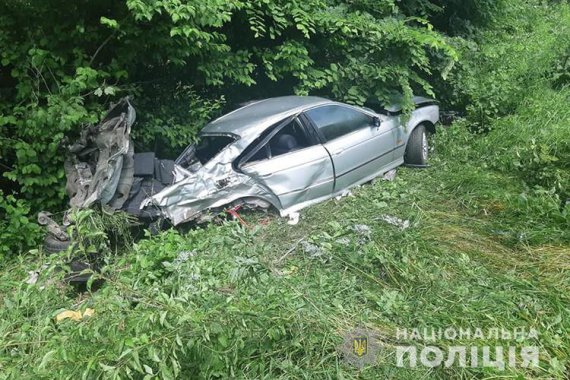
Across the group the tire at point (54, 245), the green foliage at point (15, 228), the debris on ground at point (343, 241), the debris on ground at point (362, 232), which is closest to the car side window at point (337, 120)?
the debris on ground at point (362, 232)

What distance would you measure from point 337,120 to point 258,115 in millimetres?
959

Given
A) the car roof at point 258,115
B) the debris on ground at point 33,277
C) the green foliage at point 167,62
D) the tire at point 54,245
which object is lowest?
the debris on ground at point 33,277

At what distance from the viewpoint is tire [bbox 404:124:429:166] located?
255 inches

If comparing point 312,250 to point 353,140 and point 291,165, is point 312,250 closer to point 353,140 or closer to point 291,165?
point 291,165

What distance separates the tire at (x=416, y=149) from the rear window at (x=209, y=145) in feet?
8.74

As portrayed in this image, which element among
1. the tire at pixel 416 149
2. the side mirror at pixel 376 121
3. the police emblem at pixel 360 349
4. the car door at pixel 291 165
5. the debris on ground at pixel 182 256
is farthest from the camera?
the tire at pixel 416 149

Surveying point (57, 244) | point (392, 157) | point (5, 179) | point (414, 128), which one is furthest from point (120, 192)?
point (414, 128)

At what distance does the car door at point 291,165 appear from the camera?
4.98 m

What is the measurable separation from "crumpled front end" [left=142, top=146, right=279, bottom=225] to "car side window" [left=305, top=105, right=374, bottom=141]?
105 centimetres

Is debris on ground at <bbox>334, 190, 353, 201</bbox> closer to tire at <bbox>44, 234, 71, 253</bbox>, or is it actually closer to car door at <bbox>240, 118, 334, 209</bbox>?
car door at <bbox>240, 118, 334, 209</bbox>

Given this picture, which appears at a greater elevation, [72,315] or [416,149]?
[72,315]

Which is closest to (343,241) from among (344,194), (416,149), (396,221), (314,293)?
(396,221)

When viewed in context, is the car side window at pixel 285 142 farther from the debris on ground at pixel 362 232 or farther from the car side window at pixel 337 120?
the debris on ground at pixel 362 232

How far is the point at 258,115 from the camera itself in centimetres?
539
